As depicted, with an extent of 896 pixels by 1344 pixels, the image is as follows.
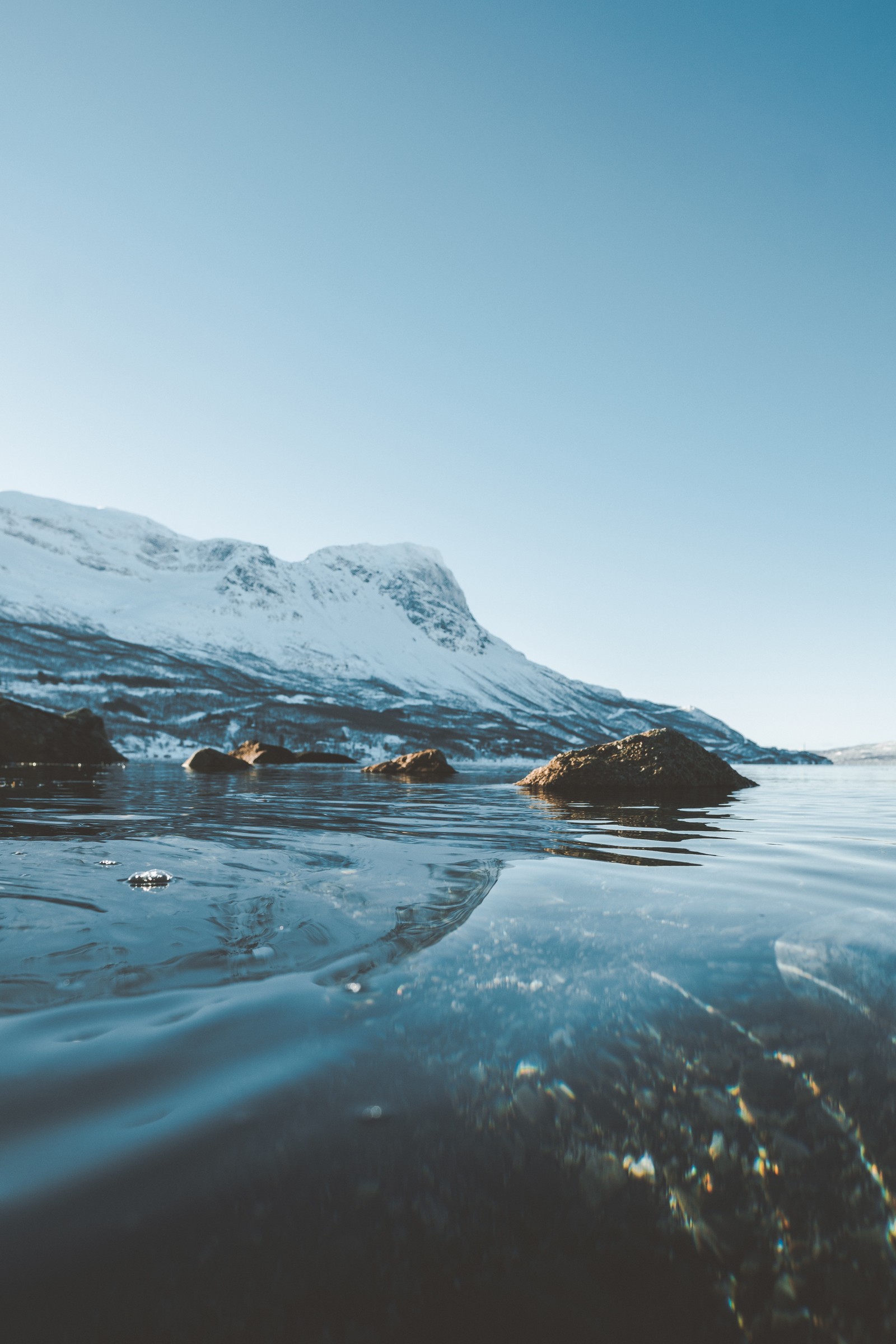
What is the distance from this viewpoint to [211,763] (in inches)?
1133

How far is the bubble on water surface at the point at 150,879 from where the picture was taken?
176 inches

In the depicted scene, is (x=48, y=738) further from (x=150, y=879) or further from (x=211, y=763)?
(x=150, y=879)

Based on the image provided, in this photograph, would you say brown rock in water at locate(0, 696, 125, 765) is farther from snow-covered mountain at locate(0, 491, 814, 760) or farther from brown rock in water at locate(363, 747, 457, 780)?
snow-covered mountain at locate(0, 491, 814, 760)

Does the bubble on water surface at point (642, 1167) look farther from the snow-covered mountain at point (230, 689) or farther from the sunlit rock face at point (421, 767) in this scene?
the snow-covered mountain at point (230, 689)

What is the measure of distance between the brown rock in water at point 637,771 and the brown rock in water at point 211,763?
16765mm

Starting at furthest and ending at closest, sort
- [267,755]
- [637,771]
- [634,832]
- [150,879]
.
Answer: [267,755] → [637,771] → [634,832] → [150,879]

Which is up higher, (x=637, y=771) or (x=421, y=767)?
(x=637, y=771)

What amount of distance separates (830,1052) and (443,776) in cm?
2271

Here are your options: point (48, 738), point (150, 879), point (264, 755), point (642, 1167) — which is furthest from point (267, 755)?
point (642, 1167)

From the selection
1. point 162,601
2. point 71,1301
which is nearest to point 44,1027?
point 71,1301

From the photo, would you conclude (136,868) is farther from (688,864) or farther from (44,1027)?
(688,864)

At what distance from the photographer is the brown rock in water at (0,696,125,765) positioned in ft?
89.2

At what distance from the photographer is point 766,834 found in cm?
735

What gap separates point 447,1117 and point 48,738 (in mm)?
31992
